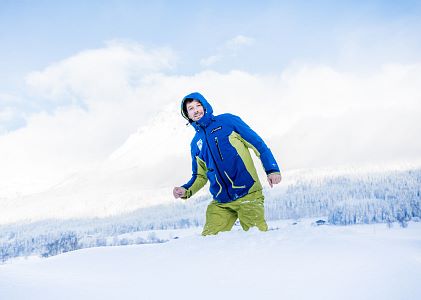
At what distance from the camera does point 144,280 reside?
1884mm

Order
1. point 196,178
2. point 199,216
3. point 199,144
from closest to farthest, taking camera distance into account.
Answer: point 199,144 → point 196,178 → point 199,216

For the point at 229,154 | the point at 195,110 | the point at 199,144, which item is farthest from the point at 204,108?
the point at 229,154

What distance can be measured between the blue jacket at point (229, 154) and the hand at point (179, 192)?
330 mm

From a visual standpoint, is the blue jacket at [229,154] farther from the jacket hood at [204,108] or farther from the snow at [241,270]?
the snow at [241,270]

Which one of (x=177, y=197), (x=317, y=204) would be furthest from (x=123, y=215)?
(x=177, y=197)

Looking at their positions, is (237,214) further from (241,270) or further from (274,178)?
(241,270)

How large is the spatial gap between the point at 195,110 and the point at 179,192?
876 mm

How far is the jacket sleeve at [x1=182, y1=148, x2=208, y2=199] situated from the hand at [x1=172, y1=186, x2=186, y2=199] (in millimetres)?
55

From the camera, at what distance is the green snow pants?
368cm

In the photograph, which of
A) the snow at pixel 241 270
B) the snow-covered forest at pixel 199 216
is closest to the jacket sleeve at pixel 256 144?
the snow at pixel 241 270

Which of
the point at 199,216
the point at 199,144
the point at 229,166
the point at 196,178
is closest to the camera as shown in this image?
the point at 229,166

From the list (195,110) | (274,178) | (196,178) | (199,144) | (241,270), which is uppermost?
(195,110)

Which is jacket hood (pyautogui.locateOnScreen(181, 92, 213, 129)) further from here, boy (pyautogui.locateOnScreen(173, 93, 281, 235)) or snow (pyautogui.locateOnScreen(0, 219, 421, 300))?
snow (pyautogui.locateOnScreen(0, 219, 421, 300))

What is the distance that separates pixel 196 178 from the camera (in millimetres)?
4281
